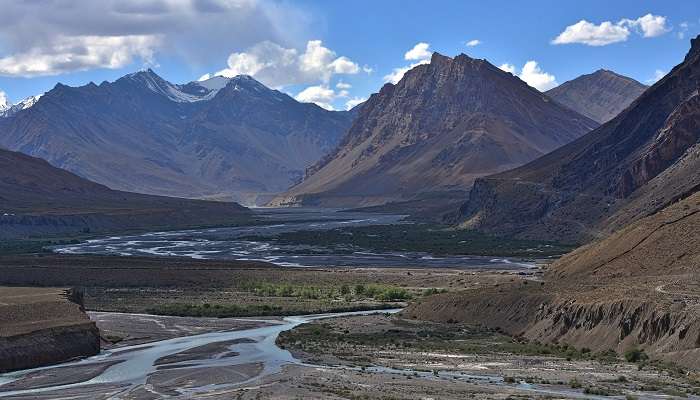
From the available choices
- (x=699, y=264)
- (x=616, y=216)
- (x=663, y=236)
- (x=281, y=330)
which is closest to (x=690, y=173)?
(x=616, y=216)

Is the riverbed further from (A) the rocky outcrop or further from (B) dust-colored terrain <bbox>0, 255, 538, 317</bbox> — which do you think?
(B) dust-colored terrain <bbox>0, 255, 538, 317</bbox>

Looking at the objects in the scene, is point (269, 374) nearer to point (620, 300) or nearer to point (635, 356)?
point (635, 356)

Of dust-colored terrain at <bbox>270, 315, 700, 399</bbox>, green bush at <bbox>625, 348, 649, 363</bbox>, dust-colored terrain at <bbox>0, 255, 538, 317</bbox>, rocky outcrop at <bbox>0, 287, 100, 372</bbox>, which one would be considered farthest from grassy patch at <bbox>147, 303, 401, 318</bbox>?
green bush at <bbox>625, 348, 649, 363</bbox>

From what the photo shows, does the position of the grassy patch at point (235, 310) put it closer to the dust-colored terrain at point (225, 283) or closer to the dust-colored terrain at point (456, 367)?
the dust-colored terrain at point (225, 283)

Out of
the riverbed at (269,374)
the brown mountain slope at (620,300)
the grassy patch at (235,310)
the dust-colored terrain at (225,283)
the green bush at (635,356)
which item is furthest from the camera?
the dust-colored terrain at (225,283)

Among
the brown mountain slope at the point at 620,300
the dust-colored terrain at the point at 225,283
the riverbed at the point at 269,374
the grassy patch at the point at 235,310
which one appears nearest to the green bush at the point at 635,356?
the brown mountain slope at the point at 620,300

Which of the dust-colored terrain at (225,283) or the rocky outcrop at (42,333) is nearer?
the rocky outcrop at (42,333)

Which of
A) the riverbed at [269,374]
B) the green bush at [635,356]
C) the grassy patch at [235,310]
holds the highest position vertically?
the grassy patch at [235,310]
